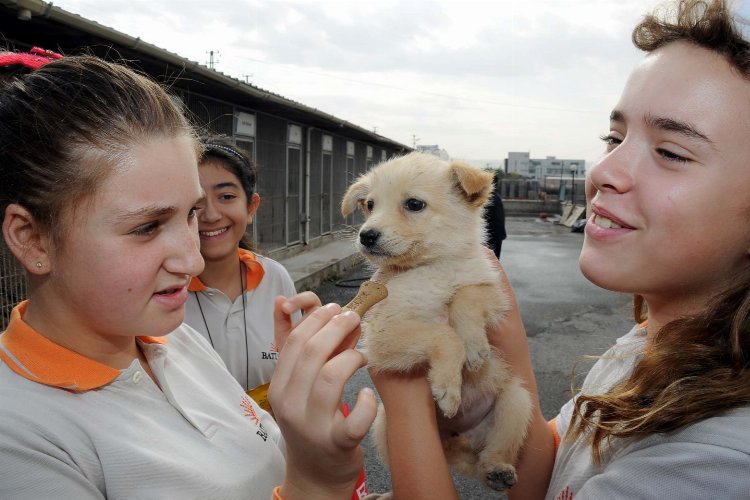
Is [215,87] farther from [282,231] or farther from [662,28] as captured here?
[662,28]

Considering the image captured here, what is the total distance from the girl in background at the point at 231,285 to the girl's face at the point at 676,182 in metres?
1.79

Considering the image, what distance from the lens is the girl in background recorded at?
2570 millimetres

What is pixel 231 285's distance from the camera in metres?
2.77

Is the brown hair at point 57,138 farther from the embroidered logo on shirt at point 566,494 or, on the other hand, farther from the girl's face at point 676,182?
the embroidered logo on shirt at point 566,494

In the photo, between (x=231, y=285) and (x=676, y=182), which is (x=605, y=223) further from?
(x=231, y=285)

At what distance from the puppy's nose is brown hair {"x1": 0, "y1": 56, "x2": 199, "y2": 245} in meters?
1.10

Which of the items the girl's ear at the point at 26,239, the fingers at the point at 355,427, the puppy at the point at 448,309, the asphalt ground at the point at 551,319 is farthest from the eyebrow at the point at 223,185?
the fingers at the point at 355,427

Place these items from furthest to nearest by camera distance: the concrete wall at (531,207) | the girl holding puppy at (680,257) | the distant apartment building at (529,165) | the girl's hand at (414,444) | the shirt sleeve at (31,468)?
the distant apartment building at (529,165)
the concrete wall at (531,207)
the girl's hand at (414,444)
the girl holding puppy at (680,257)
the shirt sleeve at (31,468)

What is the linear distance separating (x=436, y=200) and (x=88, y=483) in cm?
174

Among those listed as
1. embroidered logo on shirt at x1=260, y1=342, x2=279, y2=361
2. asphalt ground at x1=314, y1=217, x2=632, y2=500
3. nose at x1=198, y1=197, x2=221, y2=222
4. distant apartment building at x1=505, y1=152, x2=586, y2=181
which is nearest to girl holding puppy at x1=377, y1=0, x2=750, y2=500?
asphalt ground at x1=314, y1=217, x2=632, y2=500

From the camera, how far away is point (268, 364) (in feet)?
8.53

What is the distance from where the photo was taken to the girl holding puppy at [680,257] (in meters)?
1.07

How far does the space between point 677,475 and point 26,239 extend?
1522 millimetres

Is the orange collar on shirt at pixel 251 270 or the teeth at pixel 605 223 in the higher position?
the teeth at pixel 605 223
